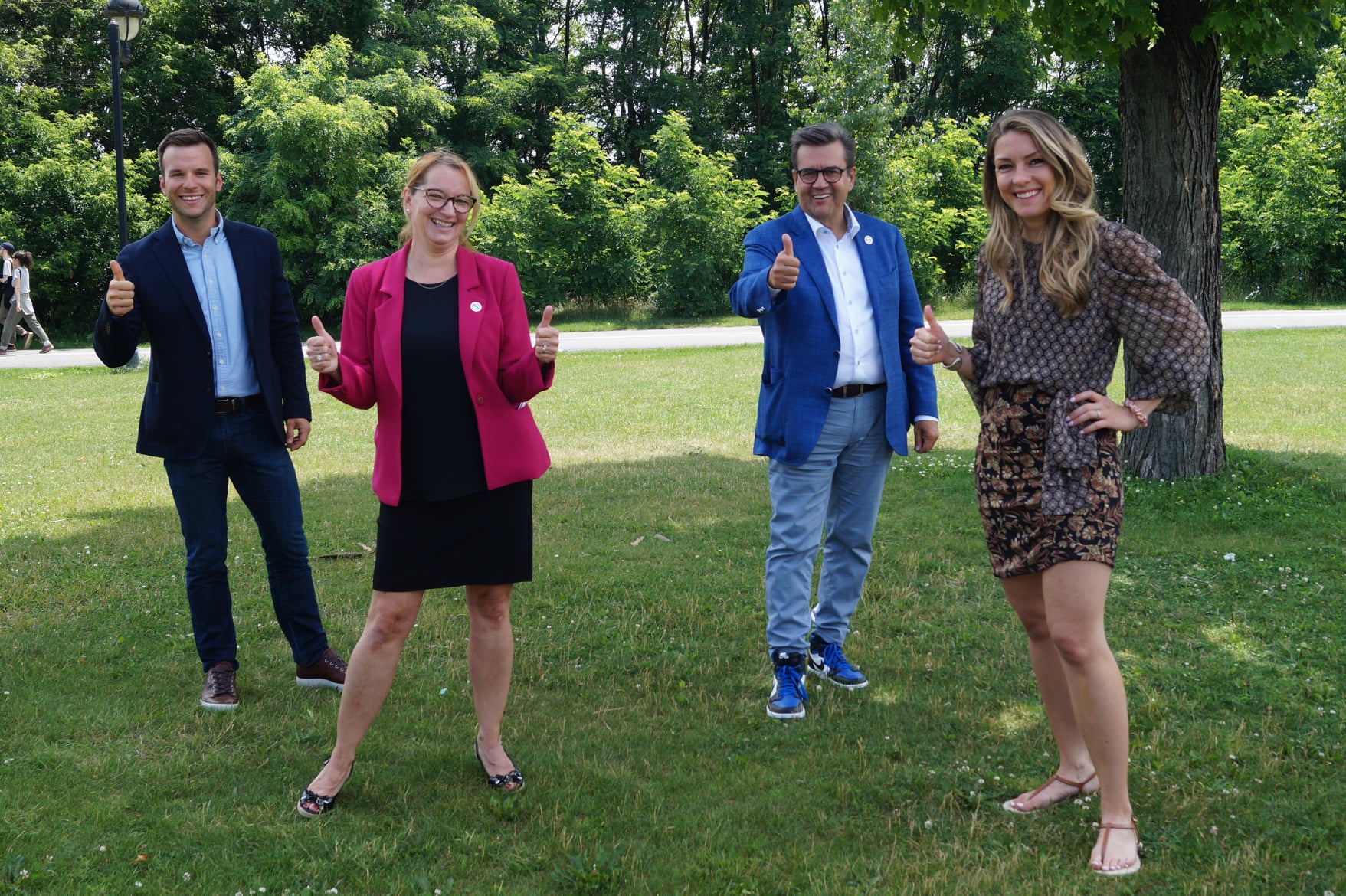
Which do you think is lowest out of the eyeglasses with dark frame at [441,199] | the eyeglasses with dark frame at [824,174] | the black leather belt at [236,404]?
the black leather belt at [236,404]

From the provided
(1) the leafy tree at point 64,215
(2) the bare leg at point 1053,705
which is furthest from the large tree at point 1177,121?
(1) the leafy tree at point 64,215

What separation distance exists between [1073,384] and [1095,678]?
895 millimetres

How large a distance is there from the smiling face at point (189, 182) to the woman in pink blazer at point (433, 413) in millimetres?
1377

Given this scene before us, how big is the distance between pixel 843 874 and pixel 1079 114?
40606 mm

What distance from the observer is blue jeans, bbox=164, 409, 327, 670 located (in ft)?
16.2

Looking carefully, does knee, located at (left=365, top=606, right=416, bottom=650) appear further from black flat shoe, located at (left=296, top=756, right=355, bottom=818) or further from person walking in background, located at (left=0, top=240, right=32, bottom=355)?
person walking in background, located at (left=0, top=240, right=32, bottom=355)

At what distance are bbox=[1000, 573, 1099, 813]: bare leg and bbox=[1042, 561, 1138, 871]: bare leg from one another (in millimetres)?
277

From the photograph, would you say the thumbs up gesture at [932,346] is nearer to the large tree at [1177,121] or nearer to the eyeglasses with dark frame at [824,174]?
the eyeglasses with dark frame at [824,174]

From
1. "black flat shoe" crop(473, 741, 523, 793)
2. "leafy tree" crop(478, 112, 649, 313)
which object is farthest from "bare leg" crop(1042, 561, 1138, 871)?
"leafy tree" crop(478, 112, 649, 313)

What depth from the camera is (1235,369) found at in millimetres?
16359

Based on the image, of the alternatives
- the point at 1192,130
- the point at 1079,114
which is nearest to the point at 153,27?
the point at 1079,114

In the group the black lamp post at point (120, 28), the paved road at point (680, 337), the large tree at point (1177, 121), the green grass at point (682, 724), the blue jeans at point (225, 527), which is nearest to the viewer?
the green grass at point (682, 724)

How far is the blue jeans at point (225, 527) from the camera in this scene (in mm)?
4938

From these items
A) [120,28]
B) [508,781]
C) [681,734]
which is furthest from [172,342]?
[120,28]
